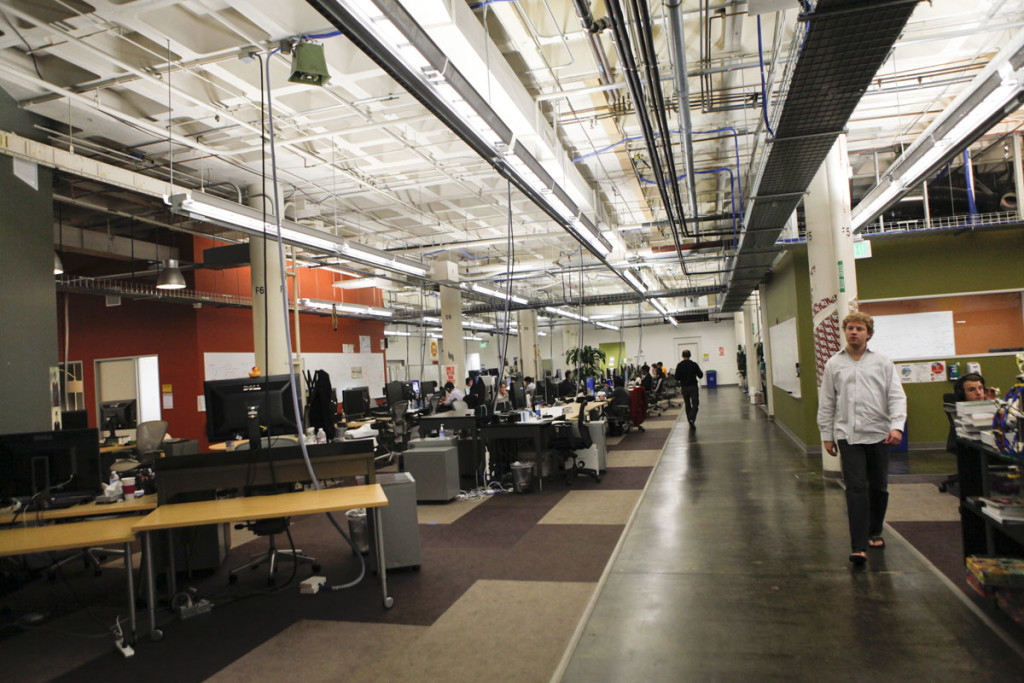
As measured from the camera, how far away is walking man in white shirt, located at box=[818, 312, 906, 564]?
371cm

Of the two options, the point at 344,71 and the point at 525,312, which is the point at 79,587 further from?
the point at 525,312

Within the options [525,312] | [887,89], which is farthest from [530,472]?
[525,312]

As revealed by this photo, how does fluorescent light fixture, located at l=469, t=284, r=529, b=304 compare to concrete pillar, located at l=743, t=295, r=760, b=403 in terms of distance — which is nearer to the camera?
fluorescent light fixture, located at l=469, t=284, r=529, b=304

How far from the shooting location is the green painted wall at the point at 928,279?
7.95 metres

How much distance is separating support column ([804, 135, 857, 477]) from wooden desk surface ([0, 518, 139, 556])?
613 centimetres

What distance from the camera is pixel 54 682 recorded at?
2.94 m

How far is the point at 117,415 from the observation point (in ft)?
29.2

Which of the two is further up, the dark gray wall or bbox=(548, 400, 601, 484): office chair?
the dark gray wall

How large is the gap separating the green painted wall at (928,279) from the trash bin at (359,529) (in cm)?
596

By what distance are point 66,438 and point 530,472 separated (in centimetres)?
426

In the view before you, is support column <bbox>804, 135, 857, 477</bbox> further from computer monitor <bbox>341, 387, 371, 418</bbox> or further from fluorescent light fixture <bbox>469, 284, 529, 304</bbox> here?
computer monitor <bbox>341, 387, 371, 418</bbox>

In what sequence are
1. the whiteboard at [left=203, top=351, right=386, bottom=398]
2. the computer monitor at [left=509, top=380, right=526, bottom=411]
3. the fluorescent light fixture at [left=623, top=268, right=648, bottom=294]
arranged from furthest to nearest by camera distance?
the fluorescent light fixture at [left=623, top=268, right=648, bottom=294], the whiteboard at [left=203, top=351, right=386, bottom=398], the computer monitor at [left=509, top=380, right=526, bottom=411]

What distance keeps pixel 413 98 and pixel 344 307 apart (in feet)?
26.0

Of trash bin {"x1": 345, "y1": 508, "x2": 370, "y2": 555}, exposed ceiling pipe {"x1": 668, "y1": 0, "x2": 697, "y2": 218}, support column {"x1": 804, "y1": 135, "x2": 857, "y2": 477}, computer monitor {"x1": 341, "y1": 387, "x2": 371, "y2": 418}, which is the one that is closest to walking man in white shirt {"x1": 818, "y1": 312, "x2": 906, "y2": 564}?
exposed ceiling pipe {"x1": 668, "y1": 0, "x2": 697, "y2": 218}
